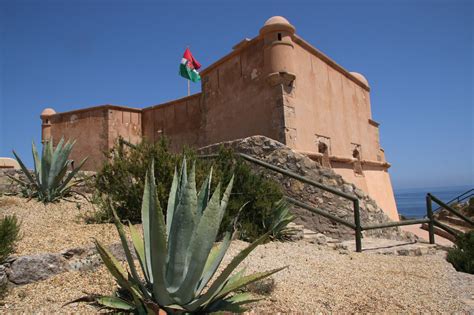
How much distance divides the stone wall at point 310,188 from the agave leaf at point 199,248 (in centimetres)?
410

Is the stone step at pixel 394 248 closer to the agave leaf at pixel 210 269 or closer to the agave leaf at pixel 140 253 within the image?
the agave leaf at pixel 210 269

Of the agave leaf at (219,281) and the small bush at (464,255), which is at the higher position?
the agave leaf at (219,281)

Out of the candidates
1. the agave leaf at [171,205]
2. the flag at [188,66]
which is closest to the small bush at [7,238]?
the agave leaf at [171,205]

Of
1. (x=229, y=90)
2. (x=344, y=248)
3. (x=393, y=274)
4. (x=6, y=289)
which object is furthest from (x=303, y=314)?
(x=229, y=90)

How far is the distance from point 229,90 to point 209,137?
145cm

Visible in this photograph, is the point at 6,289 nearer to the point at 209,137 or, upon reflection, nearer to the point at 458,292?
the point at 458,292

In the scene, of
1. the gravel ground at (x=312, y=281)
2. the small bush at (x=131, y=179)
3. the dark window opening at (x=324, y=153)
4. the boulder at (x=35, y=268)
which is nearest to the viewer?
the gravel ground at (x=312, y=281)

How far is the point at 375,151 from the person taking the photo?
11500 mm

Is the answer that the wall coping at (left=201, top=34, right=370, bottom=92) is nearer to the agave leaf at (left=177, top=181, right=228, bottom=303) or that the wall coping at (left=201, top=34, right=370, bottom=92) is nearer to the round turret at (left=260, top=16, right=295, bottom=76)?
the round turret at (left=260, top=16, right=295, bottom=76)

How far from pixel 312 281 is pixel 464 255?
229 centimetres

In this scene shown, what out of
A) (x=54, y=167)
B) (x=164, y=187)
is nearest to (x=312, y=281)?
(x=164, y=187)

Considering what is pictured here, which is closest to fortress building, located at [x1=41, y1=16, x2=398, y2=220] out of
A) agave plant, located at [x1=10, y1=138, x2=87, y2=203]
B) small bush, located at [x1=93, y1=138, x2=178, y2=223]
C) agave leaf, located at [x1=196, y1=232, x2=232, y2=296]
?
small bush, located at [x1=93, y1=138, x2=178, y2=223]

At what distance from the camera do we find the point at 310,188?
6070mm

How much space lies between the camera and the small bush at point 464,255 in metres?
3.85
